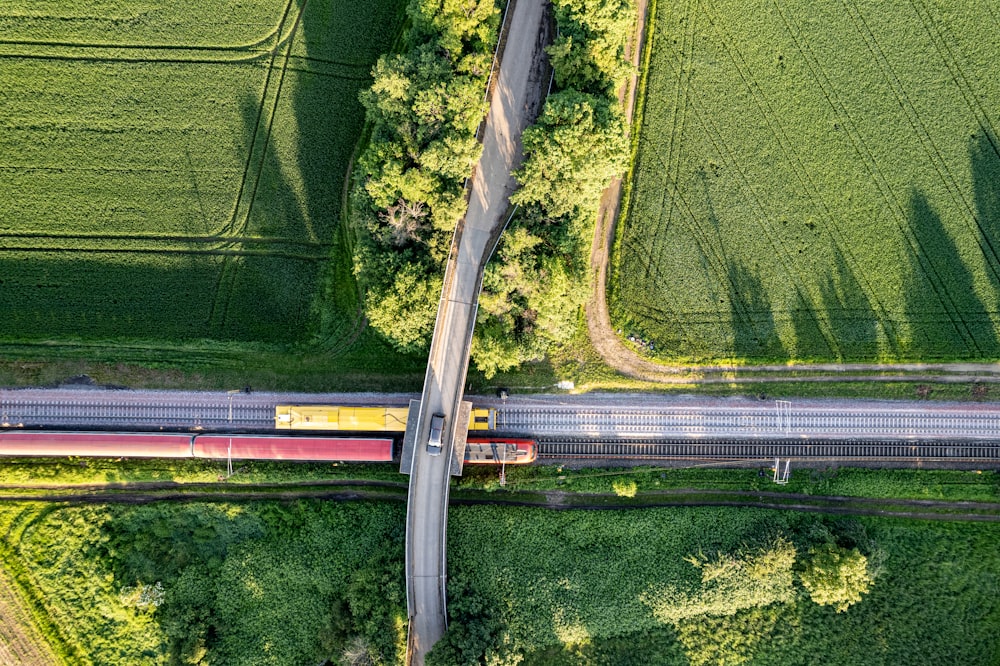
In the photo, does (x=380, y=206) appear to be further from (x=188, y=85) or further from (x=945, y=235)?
(x=945, y=235)

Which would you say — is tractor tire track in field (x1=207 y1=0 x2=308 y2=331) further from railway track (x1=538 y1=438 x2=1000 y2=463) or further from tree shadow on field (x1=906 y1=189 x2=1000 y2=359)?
tree shadow on field (x1=906 y1=189 x2=1000 y2=359)

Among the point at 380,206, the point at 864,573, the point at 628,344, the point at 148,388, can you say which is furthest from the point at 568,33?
the point at 864,573

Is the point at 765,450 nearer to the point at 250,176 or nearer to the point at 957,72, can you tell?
the point at 957,72

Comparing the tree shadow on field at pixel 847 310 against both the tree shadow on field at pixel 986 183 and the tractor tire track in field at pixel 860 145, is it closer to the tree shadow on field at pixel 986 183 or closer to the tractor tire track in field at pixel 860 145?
the tractor tire track in field at pixel 860 145

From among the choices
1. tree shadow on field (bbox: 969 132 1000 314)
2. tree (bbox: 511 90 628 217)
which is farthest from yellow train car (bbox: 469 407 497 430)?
tree shadow on field (bbox: 969 132 1000 314)

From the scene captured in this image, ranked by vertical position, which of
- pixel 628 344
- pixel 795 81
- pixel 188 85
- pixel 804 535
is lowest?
pixel 804 535
